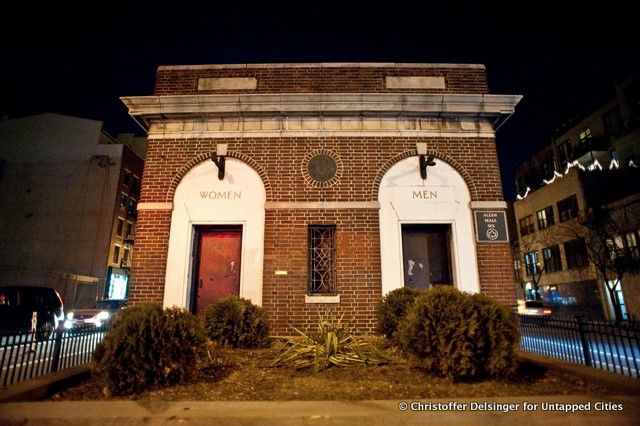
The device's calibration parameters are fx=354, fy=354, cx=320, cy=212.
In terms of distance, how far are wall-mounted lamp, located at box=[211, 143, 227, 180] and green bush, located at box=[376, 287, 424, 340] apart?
5160 millimetres

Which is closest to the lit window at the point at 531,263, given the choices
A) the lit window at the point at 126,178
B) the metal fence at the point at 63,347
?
the metal fence at the point at 63,347

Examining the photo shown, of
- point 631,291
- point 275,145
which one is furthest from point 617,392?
point 631,291

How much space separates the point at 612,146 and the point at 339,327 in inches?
1298

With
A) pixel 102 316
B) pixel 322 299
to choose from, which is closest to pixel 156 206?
pixel 322 299

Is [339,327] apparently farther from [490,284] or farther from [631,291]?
[631,291]

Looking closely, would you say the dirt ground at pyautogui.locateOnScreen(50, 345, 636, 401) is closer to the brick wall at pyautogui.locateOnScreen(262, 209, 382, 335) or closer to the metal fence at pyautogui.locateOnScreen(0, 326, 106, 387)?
the metal fence at pyautogui.locateOnScreen(0, 326, 106, 387)

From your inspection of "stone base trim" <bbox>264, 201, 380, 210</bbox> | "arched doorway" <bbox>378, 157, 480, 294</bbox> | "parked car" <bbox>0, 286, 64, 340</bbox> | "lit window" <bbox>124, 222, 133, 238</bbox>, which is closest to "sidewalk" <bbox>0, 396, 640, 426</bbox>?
"arched doorway" <bbox>378, 157, 480, 294</bbox>

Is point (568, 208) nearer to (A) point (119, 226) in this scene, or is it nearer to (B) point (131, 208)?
(A) point (119, 226)

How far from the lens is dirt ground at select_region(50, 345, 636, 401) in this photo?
13.3ft

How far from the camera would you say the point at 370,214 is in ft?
29.0

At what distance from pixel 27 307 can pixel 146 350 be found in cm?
1203

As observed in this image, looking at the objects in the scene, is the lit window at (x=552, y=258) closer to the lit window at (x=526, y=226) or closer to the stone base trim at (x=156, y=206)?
the lit window at (x=526, y=226)

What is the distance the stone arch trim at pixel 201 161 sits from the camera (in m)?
9.02

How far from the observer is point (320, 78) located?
990 centimetres
